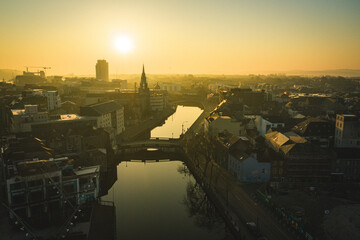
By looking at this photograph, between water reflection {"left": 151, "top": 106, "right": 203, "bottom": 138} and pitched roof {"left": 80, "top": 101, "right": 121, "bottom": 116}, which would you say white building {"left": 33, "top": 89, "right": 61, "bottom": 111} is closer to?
pitched roof {"left": 80, "top": 101, "right": 121, "bottom": 116}

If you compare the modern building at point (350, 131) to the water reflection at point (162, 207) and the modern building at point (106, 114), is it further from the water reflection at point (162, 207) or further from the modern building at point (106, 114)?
the modern building at point (106, 114)

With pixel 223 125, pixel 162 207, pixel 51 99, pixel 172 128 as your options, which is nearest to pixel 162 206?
pixel 162 207

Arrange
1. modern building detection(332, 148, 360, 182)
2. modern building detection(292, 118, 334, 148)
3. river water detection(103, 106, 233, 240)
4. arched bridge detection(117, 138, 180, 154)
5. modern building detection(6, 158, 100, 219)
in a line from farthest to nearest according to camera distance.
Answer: arched bridge detection(117, 138, 180, 154)
modern building detection(292, 118, 334, 148)
modern building detection(332, 148, 360, 182)
river water detection(103, 106, 233, 240)
modern building detection(6, 158, 100, 219)

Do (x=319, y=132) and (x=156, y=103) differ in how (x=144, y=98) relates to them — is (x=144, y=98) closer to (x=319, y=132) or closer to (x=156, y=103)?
(x=156, y=103)

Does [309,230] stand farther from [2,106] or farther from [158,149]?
[2,106]

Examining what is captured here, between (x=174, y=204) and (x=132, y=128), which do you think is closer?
(x=174, y=204)

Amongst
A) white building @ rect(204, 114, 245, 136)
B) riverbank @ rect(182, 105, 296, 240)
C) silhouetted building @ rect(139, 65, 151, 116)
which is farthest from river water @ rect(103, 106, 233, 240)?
silhouetted building @ rect(139, 65, 151, 116)

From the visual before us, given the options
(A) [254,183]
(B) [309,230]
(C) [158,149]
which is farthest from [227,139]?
(B) [309,230]
